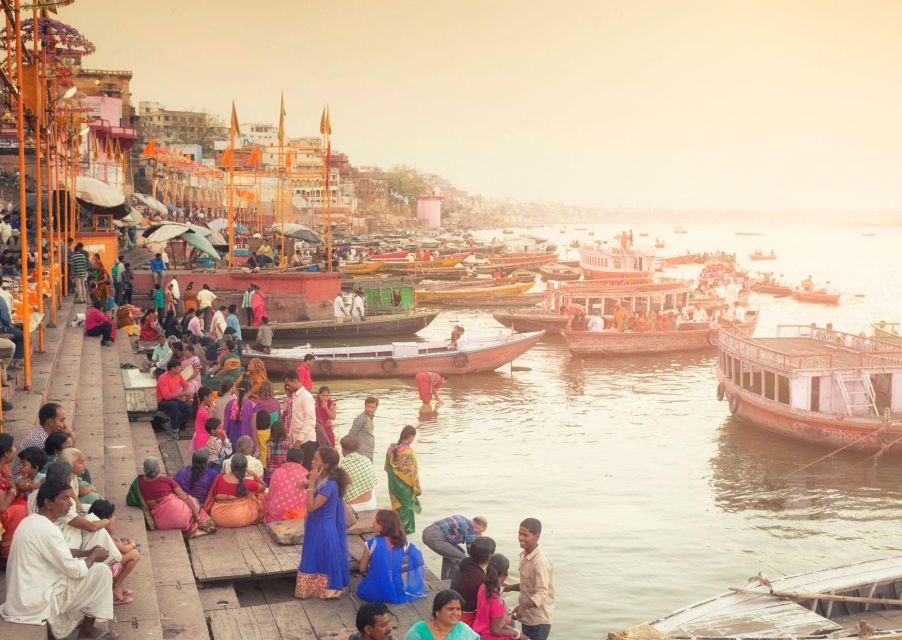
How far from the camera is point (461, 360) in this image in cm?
2523

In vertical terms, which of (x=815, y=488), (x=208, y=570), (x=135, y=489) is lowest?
(x=815, y=488)

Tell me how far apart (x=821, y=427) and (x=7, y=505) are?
1573cm

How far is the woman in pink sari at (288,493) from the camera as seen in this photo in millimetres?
9391

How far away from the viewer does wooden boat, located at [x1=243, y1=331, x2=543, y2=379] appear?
2411 cm

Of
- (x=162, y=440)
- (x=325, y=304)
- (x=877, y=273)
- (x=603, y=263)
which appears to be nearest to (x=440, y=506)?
(x=162, y=440)

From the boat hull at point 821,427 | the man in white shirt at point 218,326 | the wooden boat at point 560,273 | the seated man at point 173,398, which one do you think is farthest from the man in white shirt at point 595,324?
the wooden boat at point 560,273

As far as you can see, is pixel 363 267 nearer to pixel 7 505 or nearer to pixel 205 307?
pixel 205 307

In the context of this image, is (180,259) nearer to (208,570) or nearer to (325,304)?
(325,304)

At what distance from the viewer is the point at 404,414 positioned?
2142 cm

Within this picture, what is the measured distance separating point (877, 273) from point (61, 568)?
115215mm

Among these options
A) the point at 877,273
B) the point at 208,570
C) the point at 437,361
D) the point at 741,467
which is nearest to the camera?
the point at 208,570

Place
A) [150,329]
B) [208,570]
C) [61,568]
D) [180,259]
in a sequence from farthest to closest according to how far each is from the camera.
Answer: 1. [180,259]
2. [150,329]
3. [208,570]
4. [61,568]

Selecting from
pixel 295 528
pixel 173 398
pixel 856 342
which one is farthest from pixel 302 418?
pixel 856 342

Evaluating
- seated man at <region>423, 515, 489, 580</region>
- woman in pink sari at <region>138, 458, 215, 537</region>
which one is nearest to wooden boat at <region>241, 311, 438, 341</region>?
woman in pink sari at <region>138, 458, 215, 537</region>
